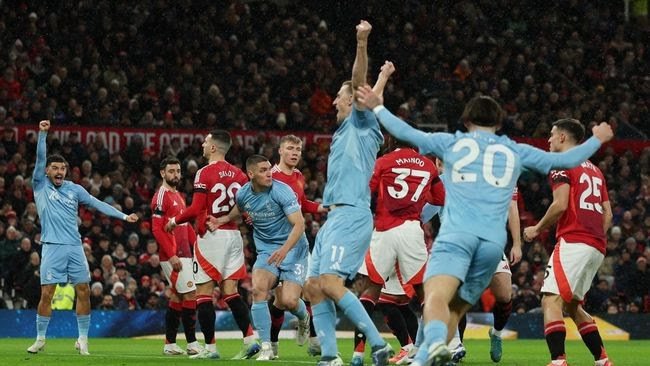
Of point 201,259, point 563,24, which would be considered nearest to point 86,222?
point 201,259

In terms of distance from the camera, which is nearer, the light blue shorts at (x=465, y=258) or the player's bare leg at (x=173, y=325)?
the light blue shorts at (x=465, y=258)

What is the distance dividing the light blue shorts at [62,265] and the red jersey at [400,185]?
469 centimetres

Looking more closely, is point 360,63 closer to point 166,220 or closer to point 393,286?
point 393,286

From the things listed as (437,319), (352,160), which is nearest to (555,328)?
(352,160)

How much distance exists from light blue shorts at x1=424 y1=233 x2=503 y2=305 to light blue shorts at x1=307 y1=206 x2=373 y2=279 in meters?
1.52

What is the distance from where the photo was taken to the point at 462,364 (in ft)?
43.5

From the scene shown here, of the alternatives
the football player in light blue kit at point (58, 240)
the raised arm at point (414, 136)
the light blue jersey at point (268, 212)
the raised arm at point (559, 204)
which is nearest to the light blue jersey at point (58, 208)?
the football player in light blue kit at point (58, 240)

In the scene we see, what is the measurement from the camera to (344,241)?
34.4ft

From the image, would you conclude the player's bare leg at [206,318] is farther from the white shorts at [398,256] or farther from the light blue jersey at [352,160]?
the light blue jersey at [352,160]

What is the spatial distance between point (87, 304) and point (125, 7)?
15.7m

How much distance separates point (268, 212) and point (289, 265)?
678 millimetres

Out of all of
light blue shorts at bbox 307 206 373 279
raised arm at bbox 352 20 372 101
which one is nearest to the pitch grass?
light blue shorts at bbox 307 206 373 279

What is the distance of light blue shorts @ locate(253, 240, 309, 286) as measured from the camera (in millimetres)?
13703

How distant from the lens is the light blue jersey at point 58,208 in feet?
52.9
